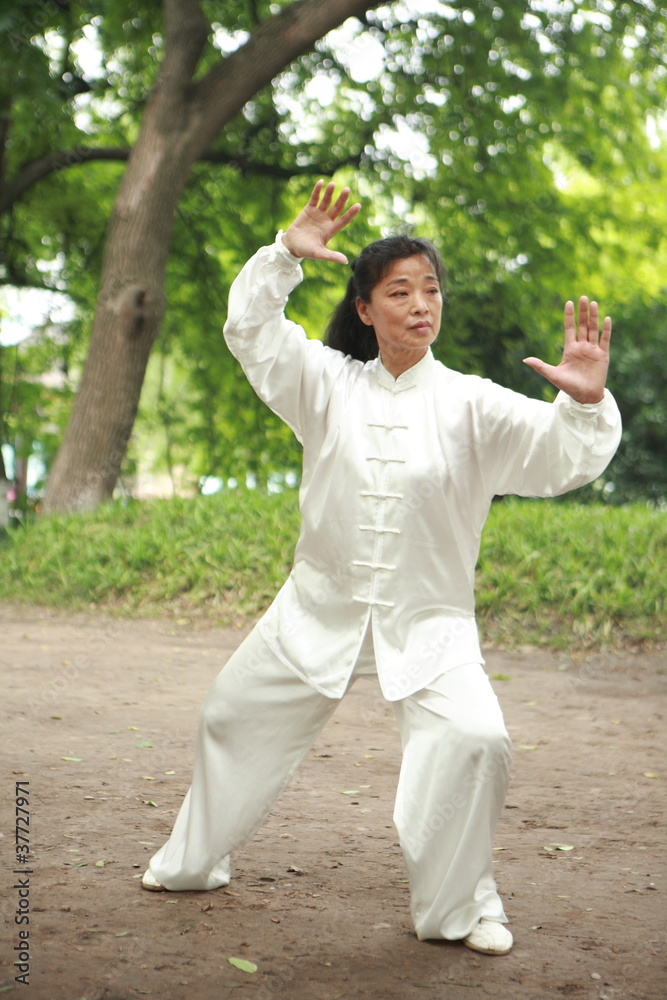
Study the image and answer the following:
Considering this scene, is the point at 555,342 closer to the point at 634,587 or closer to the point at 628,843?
the point at 634,587

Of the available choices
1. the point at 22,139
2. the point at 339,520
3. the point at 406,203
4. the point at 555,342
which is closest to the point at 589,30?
the point at 406,203

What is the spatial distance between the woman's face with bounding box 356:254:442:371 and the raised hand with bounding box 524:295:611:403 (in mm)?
366

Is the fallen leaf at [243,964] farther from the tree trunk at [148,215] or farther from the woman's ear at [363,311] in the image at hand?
the tree trunk at [148,215]

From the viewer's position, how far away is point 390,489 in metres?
3.50

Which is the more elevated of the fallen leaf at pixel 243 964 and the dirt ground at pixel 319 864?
the fallen leaf at pixel 243 964

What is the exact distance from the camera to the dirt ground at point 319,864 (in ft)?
10.1

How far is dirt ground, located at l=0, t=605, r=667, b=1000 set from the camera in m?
3.08

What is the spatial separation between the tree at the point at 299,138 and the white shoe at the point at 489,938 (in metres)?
9.44

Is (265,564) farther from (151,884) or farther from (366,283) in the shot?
(366,283)

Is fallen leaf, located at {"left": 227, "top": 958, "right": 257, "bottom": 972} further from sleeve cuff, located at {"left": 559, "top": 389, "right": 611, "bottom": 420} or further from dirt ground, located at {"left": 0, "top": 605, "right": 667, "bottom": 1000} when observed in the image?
sleeve cuff, located at {"left": 559, "top": 389, "right": 611, "bottom": 420}

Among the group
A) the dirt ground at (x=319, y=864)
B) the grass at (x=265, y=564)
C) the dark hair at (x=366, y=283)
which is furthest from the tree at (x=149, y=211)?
the dark hair at (x=366, y=283)

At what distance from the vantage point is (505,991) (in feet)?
9.93

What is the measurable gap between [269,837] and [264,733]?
106 cm

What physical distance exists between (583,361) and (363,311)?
81 cm
